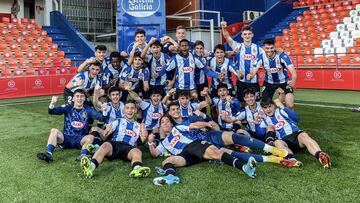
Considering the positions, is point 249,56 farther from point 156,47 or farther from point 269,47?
point 156,47

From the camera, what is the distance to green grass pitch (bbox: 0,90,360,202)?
416cm

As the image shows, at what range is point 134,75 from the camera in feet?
24.7

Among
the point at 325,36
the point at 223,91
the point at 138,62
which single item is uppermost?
the point at 325,36

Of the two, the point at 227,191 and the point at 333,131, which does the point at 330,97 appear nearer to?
the point at 333,131

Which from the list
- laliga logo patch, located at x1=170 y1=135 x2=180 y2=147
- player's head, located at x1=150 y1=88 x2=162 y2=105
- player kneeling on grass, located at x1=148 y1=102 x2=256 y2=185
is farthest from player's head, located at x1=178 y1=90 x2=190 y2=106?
laliga logo patch, located at x1=170 y1=135 x2=180 y2=147

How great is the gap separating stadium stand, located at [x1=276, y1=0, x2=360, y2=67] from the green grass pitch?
1089cm

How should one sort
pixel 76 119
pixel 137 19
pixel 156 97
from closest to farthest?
pixel 76 119
pixel 156 97
pixel 137 19

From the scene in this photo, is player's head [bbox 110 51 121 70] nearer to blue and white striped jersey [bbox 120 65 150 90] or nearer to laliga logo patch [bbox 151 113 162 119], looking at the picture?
blue and white striped jersey [bbox 120 65 150 90]

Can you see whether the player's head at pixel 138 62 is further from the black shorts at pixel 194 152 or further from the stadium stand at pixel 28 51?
Answer: the stadium stand at pixel 28 51

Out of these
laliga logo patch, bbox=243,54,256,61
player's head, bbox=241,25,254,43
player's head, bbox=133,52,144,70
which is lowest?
player's head, bbox=133,52,144,70

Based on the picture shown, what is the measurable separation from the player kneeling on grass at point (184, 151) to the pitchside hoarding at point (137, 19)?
13020mm

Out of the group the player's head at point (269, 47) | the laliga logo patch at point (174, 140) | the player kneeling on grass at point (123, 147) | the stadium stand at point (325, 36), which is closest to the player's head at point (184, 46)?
the player's head at point (269, 47)

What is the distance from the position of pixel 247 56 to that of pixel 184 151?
298cm

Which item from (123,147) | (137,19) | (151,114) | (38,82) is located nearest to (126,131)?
(123,147)
